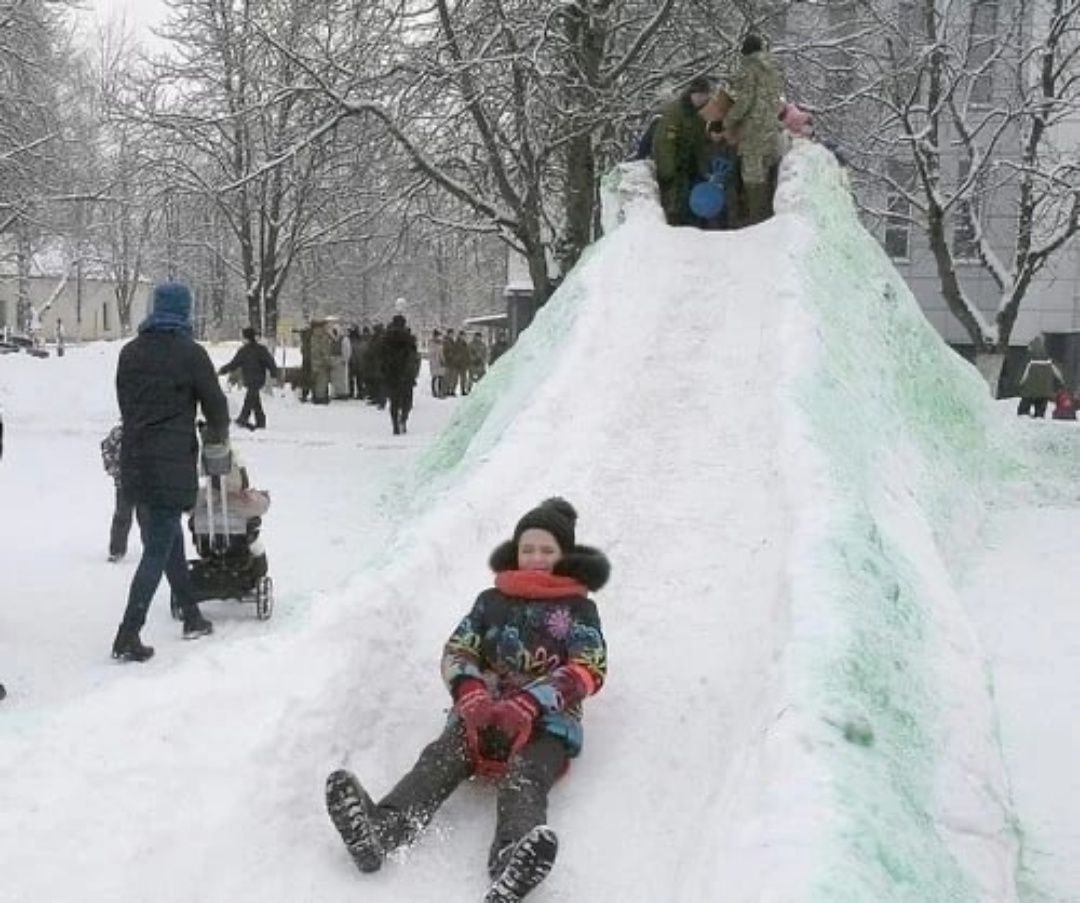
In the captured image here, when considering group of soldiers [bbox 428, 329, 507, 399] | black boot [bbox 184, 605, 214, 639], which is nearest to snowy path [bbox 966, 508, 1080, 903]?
black boot [bbox 184, 605, 214, 639]

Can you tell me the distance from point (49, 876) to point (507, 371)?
6.56 m

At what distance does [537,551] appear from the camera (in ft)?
15.3

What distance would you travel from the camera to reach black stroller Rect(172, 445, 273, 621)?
23.7 ft

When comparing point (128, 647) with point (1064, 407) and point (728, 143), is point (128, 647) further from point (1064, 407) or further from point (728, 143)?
point (1064, 407)

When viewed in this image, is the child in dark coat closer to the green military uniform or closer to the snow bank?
the green military uniform

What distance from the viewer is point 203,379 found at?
651 cm

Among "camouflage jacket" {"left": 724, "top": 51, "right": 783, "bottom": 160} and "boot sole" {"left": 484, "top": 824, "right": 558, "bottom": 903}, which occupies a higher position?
"camouflage jacket" {"left": 724, "top": 51, "right": 783, "bottom": 160}

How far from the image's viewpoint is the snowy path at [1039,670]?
5.02 metres

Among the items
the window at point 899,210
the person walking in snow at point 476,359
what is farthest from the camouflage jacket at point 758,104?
the person walking in snow at point 476,359

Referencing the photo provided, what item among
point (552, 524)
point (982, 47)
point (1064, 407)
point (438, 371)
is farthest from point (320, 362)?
point (552, 524)

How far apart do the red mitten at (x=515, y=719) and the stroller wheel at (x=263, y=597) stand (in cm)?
360

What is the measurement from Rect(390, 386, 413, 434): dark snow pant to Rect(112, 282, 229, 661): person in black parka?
491 inches

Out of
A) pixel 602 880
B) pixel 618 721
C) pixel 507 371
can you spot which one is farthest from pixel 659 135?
pixel 602 880

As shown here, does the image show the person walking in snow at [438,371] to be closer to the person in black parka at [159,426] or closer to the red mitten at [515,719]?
the person in black parka at [159,426]
